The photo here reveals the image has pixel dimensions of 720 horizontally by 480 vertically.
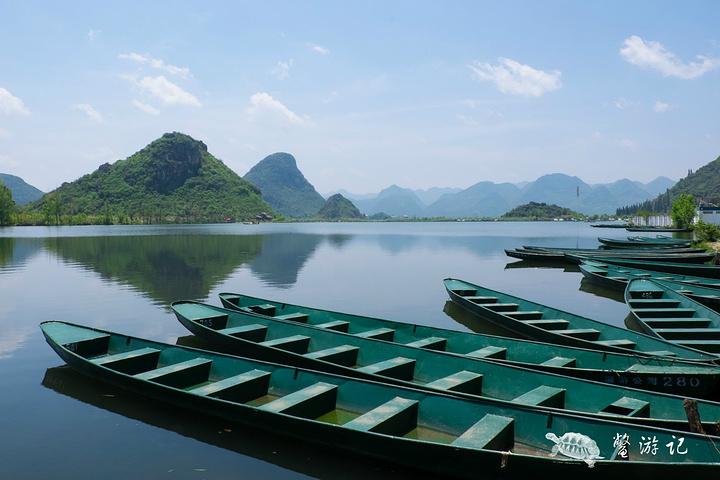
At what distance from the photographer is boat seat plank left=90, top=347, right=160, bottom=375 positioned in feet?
37.7

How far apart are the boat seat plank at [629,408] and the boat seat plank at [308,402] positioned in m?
4.88

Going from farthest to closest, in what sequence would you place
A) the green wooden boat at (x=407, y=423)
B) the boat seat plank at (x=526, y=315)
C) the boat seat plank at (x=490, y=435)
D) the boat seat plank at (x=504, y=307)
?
1. the boat seat plank at (x=504, y=307)
2. the boat seat plank at (x=526, y=315)
3. the boat seat plank at (x=490, y=435)
4. the green wooden boat at (x=407, y=423)

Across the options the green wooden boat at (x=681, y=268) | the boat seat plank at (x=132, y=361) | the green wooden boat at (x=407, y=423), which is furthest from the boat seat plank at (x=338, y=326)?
the green wooden boat at (x=681, y=268)

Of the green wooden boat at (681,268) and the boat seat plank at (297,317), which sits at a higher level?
the green wooden boat at (681,268)

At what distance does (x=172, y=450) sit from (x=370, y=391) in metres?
3.74

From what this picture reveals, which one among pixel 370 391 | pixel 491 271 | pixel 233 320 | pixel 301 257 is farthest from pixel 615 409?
pixel 301 257

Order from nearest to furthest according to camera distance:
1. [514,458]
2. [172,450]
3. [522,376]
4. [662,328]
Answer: [514,458] → [172,450] → [522,376] → [662,328]

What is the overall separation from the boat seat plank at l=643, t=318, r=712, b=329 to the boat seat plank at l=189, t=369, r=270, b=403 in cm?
1204

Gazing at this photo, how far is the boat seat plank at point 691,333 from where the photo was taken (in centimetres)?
1412

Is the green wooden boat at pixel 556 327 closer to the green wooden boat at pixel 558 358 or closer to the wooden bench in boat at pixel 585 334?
the wooden bench in boat at pixel 585 334

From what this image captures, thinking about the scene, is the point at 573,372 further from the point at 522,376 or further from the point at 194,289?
the point at 194,289

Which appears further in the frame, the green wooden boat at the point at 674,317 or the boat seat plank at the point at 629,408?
the green wooden boat at the point at 674,317

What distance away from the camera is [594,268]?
30.4 m

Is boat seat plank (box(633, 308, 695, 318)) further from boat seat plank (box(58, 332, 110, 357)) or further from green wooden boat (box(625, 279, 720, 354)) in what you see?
boat seat plank (box(58, 332, 110, 357))
